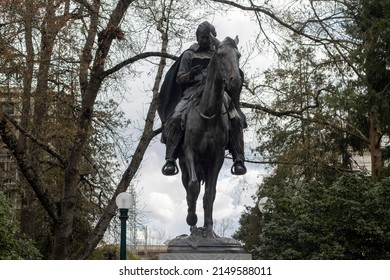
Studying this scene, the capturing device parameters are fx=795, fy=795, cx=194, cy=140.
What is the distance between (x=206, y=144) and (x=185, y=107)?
2.18ft

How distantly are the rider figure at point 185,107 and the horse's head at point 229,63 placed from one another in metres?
0.96

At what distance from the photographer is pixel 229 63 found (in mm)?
9570

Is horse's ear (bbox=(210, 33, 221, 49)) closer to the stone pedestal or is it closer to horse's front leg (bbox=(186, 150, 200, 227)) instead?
horse's front leg (bbox=(186, 150, 200, 227))

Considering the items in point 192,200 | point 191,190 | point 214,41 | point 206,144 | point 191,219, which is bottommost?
point 191,219

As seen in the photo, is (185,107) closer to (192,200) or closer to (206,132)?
(206,132)

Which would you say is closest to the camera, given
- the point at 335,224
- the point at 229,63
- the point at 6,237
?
the point at 229,63

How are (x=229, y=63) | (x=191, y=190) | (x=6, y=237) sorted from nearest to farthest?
(x=229, y=63) → (x=191, y=190) → (x=6, y=237)

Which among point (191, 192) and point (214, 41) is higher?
point (214, 41)

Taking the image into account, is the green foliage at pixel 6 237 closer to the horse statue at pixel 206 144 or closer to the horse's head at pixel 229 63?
the horse statue at pixel 206 144

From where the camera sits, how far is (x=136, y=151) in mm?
23281

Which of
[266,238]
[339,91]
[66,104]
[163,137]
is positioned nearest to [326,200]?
Result: [266,238]

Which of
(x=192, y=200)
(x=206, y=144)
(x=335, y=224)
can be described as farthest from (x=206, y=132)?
(x=335, y=224)
